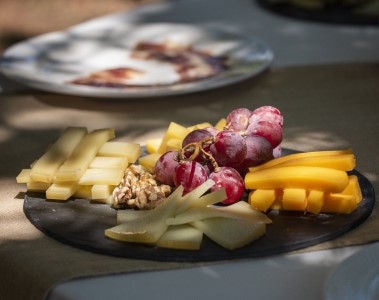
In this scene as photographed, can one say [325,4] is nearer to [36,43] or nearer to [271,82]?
[271,82]

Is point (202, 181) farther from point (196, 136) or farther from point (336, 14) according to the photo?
point (336, 14)

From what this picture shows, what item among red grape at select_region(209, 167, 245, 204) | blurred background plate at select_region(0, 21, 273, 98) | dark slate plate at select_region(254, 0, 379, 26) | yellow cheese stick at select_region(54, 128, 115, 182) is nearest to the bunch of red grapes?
red grape at select_region(209, 167, 245, 204)

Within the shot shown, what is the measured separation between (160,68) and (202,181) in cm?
80

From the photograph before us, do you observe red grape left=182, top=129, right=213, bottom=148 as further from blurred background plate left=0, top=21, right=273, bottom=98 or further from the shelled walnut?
blurred background plate left=0, top=21, right=273, bottom=98

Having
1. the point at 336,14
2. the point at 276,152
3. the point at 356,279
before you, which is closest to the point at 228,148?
the point at 276,152

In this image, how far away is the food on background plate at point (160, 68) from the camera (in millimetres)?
1938

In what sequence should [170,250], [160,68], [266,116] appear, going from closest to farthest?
1. [170,250]
2. [266,116]
3. [160,68]

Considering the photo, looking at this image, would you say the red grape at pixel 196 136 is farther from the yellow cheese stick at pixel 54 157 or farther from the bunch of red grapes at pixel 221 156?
the yellow cheese stick at pixel 54 157

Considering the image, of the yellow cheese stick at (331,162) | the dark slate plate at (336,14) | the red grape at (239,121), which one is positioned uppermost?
the red grape at (239,121)

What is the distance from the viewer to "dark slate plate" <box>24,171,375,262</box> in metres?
1.16

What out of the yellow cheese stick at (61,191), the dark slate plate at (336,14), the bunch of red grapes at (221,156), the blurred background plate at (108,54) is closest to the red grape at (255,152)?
the bunch of red grapes at (221,156)

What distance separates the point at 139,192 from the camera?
1283 mm

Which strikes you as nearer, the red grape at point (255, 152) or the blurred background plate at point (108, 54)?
the red grape at point (255, 152)

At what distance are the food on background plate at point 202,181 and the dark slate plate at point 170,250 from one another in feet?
0.04
